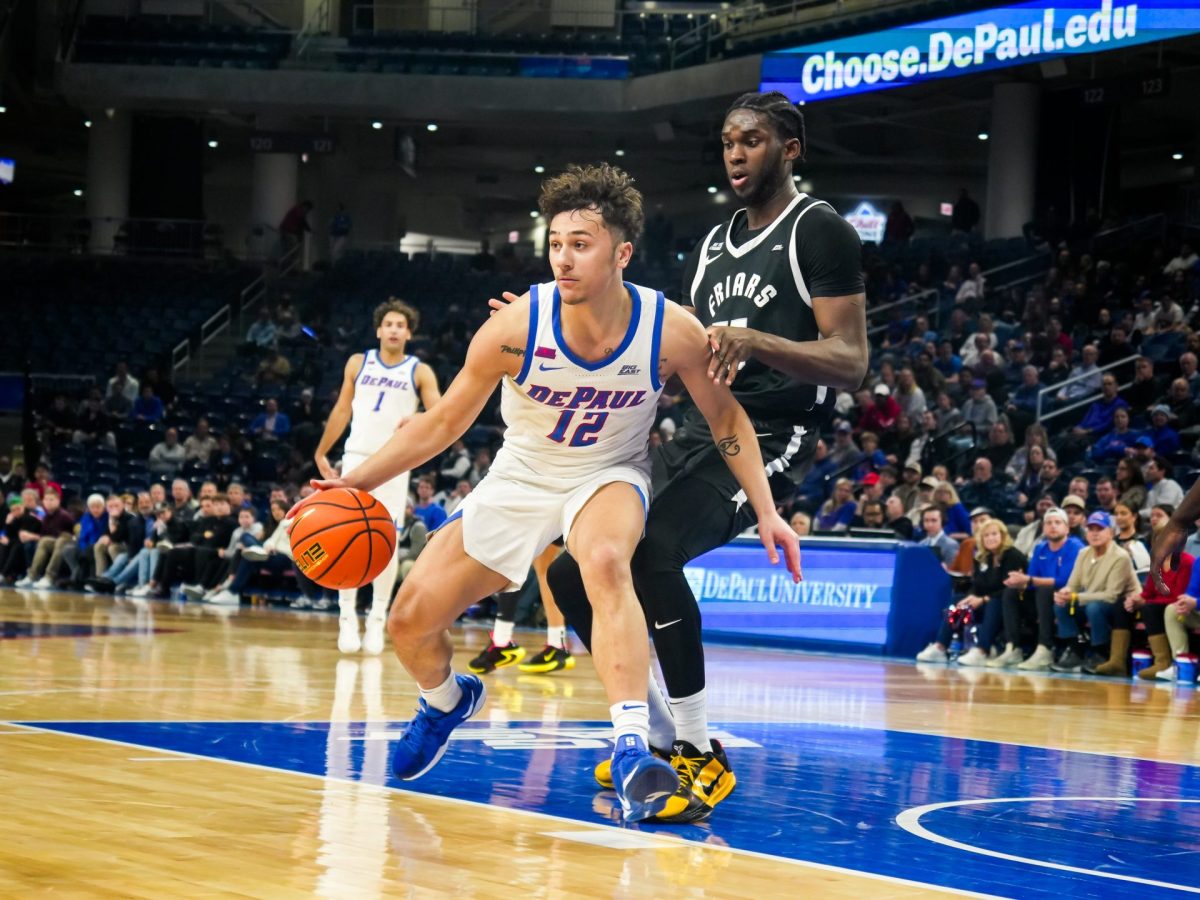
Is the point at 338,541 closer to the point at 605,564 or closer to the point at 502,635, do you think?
the point at 605,564

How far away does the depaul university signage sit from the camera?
17594 millimetres

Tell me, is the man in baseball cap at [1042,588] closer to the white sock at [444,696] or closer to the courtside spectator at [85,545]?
the white sock at [444,696]

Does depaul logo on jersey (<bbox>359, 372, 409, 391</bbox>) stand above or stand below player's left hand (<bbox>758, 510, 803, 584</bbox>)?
above

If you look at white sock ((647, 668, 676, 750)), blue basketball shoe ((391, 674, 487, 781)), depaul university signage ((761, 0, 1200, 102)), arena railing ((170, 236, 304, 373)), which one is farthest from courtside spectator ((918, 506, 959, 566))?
arena railing ((170, 236, 304, 373))

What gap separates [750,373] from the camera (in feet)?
16.2

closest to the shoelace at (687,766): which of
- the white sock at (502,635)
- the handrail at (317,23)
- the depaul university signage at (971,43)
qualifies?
the white sock at (502,635)

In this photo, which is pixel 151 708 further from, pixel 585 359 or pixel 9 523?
pixel 9 523

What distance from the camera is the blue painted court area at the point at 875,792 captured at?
3.65 m

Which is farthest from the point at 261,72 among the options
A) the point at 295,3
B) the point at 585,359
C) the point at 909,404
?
the point at 585,359

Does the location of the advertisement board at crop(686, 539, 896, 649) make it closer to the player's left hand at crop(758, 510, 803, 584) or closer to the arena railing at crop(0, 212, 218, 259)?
the player's left hand at crop(758, 510, 803, 584)

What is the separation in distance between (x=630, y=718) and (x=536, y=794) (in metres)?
0.49

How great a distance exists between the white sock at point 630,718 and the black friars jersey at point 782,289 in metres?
0.92

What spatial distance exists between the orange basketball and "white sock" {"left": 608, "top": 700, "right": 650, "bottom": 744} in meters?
0.77

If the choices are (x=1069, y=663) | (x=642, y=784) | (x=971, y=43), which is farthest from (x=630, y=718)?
(x=971, y=43)
